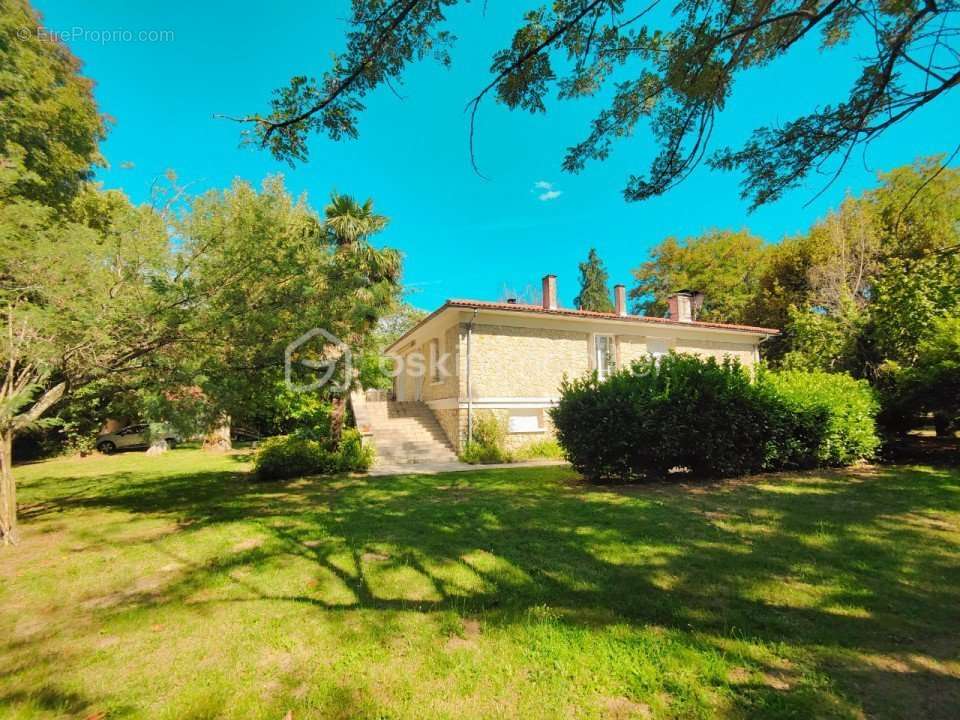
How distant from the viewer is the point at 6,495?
16.9 ft

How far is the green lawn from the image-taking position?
2.21 meters

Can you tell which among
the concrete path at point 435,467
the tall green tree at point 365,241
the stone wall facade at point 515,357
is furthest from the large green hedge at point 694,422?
the tall green tree at point 365,241

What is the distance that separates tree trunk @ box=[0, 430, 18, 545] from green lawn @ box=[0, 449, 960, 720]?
9.8 inches

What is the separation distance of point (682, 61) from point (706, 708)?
166 inches

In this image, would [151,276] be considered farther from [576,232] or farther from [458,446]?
[576,232]

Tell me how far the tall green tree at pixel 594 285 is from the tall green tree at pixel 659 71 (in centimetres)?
3274

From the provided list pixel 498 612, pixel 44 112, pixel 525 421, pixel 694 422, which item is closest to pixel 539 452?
pixel 525 421

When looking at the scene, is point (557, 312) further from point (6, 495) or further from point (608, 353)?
point (6, 495)

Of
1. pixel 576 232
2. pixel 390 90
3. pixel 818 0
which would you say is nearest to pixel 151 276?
pixel 390 90

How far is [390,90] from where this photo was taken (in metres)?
3.27

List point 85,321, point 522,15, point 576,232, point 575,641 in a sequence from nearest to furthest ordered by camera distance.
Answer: point 575,641 < point 522,15 < point 85,321 < point 576,232

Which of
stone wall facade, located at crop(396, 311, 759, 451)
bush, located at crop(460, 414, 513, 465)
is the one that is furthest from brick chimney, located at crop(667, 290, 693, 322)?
bush, located at crop(460, 414, 513, 465)

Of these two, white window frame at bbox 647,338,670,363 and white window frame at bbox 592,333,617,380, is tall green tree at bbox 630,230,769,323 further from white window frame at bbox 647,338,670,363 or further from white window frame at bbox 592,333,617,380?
white window frame at bbox 592,333,617,380

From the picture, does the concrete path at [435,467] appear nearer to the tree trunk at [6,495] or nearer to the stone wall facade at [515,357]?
the stone wall facade at [515,357]
